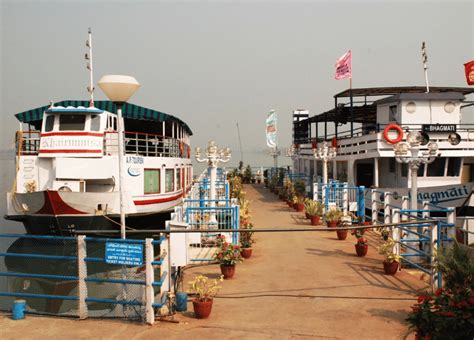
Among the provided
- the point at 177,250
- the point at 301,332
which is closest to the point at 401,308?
the point at 301,332

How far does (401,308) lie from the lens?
25.3 feet

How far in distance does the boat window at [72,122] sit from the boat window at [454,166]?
1711 cm

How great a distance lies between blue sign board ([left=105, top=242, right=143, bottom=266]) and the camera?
7.17 m

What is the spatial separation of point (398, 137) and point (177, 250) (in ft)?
46.3

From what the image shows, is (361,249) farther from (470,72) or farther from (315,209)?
(470,72)

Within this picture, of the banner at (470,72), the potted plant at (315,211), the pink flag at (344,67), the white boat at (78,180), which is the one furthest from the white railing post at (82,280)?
the pink flag at (344,67)

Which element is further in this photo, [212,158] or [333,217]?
[333,217]

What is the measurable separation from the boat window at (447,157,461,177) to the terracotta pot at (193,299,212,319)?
1723 centimetres

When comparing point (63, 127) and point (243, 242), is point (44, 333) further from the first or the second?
point (63, 127)

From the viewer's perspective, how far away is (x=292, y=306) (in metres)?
7.86

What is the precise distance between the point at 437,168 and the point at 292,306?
608 inches

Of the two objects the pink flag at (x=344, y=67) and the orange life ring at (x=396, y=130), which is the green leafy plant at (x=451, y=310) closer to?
the orange life ring at (x=396, y=130)

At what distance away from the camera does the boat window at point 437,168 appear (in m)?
20.3

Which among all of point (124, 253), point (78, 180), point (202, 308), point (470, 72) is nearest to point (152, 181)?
point (78, 180)
